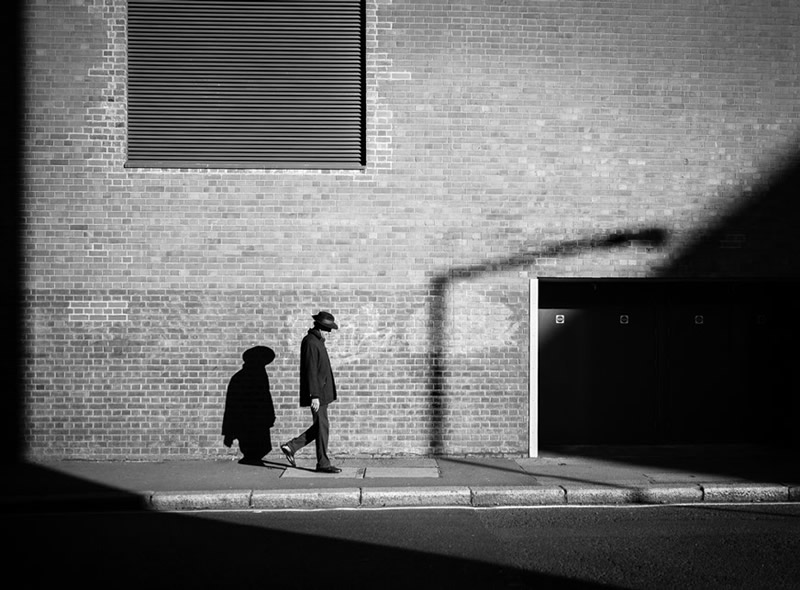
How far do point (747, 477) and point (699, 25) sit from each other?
6.27 metres

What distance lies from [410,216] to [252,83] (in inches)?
118

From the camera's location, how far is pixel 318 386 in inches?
322

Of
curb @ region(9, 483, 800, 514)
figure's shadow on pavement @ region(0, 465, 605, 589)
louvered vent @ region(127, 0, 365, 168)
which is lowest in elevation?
figure's shadow on pavement @ region(0, 465, 605, 589)

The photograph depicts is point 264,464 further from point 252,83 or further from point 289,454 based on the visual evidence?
point 252,83

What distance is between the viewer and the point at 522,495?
742 centimetres

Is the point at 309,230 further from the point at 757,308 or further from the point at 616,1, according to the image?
the point at 757,308

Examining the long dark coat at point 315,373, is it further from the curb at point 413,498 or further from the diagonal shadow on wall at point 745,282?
the diagonal shadow on wall at point 745,282

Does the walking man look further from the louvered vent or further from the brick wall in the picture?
the louvered vent

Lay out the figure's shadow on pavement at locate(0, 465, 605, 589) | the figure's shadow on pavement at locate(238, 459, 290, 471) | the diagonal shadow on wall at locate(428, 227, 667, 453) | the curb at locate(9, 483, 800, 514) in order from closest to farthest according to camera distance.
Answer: the figure's shadow on pavement at locate(0, 465, 605, 589) < the curb at locate(9, 483, 800, 514) < the figure's shadow on pavement at locate(238, 459, 290, 471) < the diagonal shadow on wall at locate(428, 227, 667, 453)

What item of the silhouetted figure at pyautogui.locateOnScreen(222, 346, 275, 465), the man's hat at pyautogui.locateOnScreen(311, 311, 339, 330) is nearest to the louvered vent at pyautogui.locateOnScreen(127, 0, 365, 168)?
the man's hat at pyautogui.locateOnScreen(311, 311, 339, 330)

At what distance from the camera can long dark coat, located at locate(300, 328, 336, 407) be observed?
818 centimetres

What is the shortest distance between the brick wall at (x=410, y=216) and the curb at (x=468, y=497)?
6.24 ft

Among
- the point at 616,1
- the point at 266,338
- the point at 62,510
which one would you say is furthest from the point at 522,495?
the point at 616,1

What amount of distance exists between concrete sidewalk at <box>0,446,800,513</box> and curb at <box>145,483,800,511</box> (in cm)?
1
